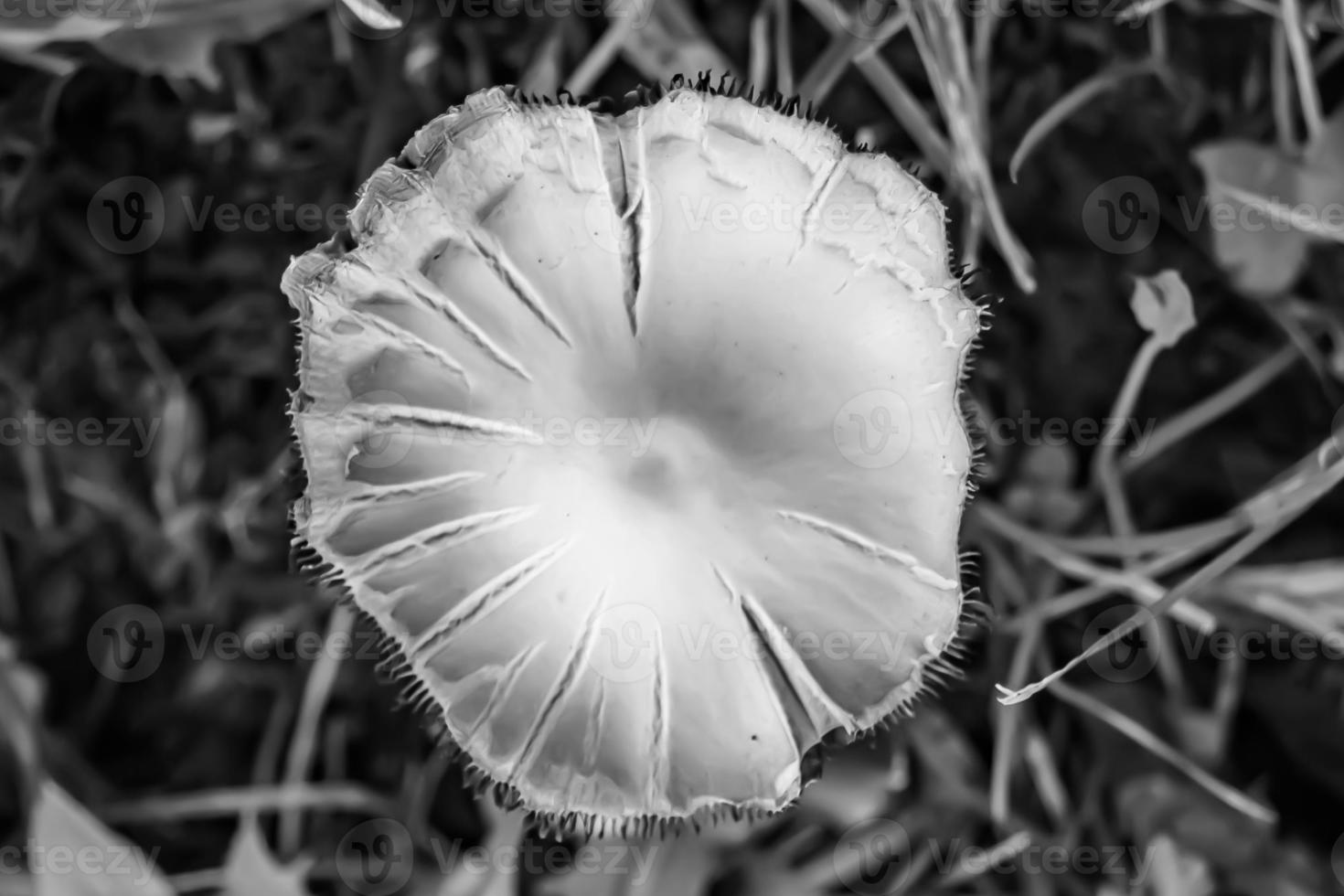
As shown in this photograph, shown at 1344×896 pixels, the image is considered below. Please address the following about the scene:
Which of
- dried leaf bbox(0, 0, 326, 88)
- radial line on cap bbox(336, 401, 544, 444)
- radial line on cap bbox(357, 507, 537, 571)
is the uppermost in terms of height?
dried leaf bbox(0, 0, 326, 88)

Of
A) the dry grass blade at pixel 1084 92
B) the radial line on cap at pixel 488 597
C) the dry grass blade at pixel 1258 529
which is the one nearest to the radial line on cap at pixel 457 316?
the radial line on cap at pixel 488 597

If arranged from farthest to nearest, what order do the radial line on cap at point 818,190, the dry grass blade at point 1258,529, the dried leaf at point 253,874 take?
the dried leaf at point 253,874 < the dry grass blade at point 1258,529 < the radial line on cap at point 818,190

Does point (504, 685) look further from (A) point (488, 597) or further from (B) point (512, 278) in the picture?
(B) point (512, 278)

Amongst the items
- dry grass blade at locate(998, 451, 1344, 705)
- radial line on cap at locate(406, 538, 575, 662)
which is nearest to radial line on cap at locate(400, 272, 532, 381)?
radial line on cap at locate(406, 538, 575, 662)

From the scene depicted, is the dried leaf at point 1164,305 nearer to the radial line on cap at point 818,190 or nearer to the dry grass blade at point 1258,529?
the dry grass blade at point 1258,529

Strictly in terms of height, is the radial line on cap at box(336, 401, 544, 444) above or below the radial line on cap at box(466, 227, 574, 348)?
below

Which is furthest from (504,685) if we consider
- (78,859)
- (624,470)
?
(78,859)

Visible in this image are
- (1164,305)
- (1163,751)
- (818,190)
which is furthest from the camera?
(1163,751)

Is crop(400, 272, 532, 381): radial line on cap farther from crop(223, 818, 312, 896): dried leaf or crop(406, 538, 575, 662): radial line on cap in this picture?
crop(223, 818, 312, 896): dried leaf
